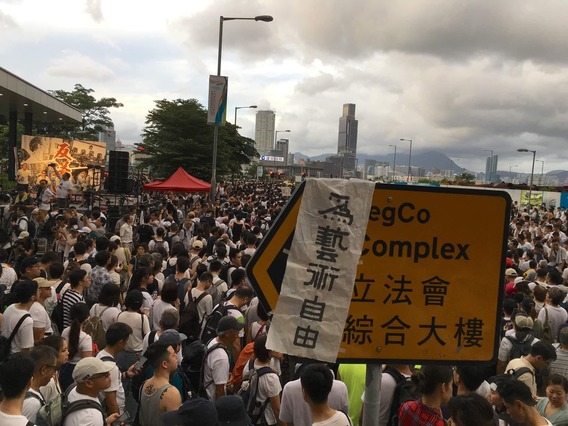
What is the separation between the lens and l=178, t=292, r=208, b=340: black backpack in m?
6.22

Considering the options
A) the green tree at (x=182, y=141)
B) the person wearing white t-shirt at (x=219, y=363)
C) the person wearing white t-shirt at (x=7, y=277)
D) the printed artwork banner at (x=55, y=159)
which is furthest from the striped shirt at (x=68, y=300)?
the green tree at (x=182, y=141)


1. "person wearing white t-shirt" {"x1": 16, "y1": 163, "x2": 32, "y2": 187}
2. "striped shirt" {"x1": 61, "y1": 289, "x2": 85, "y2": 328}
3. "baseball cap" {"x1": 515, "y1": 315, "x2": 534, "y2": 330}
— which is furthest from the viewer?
"person wearing white t-shirt" {"x1": 16, "y1": 163, "x2": 32, "y2": 187}

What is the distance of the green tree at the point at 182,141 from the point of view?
33.6 m

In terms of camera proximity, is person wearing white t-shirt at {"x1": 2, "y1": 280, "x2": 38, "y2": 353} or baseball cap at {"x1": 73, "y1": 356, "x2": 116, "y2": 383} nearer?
baseball cap at {"x1": 73, "y1": 356, "x2": 116, "y2": 383}

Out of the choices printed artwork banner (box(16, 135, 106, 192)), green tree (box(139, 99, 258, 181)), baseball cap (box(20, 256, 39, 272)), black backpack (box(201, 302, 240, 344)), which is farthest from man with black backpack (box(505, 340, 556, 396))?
green tree (box(139, 99, 258, 181))

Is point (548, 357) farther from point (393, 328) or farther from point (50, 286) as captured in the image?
point (50, 286)

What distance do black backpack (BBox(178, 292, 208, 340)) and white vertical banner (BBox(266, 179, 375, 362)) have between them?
14.7ft

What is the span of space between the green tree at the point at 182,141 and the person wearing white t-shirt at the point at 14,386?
100 ft

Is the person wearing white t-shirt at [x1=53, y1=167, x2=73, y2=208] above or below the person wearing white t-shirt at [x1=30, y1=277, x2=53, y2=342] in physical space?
above

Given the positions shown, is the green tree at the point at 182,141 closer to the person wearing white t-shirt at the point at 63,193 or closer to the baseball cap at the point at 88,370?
the person wearing white t-shirt at the point at 63,193

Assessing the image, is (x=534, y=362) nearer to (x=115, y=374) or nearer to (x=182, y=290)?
(x=115, y=374)

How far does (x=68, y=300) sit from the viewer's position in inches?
236

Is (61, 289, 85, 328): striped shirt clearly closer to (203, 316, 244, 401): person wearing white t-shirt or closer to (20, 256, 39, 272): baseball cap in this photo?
(20, 256, 39, 272): baseball cap

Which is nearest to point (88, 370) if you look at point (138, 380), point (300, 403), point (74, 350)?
point (138, 380)
